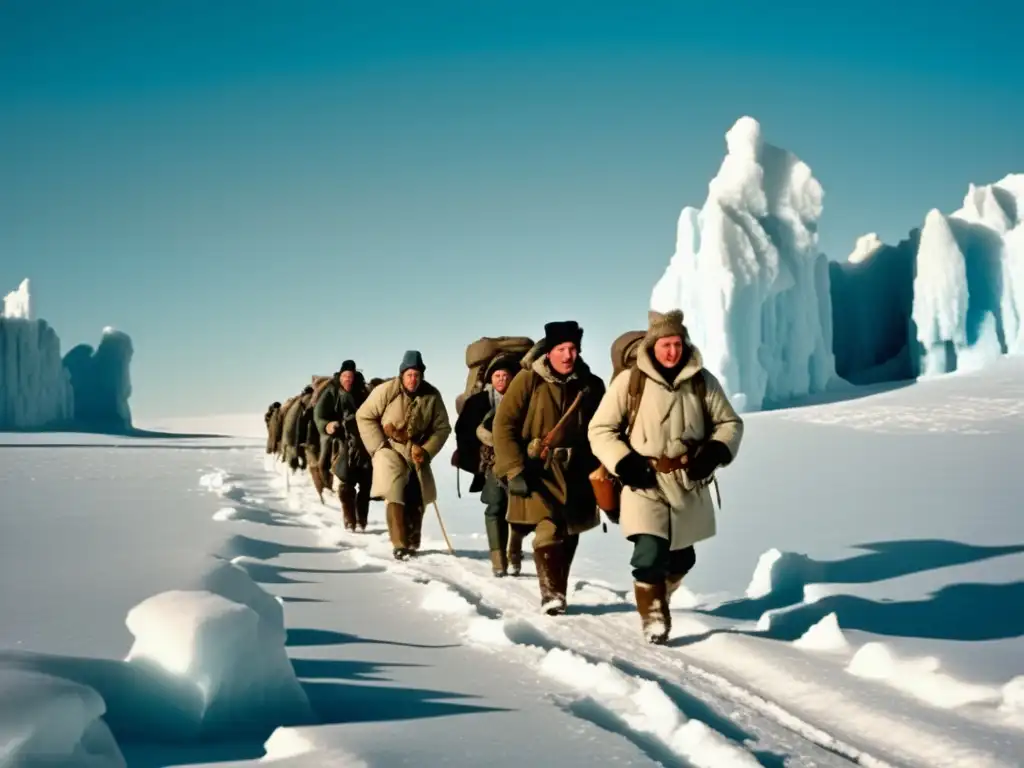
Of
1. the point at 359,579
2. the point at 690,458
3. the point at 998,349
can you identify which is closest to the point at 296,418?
the point at 359,579

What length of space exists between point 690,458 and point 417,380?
15.2ft

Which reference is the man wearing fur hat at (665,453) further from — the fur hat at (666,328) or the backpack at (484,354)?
the backpack at (484,354)

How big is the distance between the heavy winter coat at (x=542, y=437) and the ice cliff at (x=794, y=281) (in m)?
39.2

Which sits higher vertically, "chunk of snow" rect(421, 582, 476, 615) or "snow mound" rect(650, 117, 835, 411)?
"snow mound" rect(650, 117, 835, 411)

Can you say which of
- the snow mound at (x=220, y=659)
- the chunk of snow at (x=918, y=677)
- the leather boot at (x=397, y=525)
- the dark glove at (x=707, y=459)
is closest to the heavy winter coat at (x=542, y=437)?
Result: the dark glove at (x=707, y=459)

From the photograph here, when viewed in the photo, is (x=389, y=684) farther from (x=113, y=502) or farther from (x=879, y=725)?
(x=113, y=502)

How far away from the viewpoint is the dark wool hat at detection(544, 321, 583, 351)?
6469 mm

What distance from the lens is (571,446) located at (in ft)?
21.4

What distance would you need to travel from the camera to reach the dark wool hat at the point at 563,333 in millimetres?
6469

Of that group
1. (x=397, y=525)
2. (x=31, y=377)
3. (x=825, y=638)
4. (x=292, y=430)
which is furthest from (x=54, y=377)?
(x=825, y=638)

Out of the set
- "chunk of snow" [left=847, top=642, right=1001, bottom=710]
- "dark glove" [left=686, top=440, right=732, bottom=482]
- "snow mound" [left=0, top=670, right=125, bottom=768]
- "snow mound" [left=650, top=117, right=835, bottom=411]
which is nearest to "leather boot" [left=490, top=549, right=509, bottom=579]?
"dark glove" [left=686, top=440, right=732, bottom=482]

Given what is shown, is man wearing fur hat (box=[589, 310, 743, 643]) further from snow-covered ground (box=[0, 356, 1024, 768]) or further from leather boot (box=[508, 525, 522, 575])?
leather boot (box=[508, 525, 522, 575])

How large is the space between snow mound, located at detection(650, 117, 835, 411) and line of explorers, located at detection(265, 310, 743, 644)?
37268 millimetres

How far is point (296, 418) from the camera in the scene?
56.9 ft
